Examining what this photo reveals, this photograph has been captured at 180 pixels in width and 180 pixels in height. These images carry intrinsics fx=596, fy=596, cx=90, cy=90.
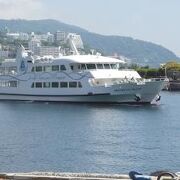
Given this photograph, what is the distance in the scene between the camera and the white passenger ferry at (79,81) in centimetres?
6191

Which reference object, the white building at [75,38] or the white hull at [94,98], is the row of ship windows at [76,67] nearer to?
the white hull at [94,98]

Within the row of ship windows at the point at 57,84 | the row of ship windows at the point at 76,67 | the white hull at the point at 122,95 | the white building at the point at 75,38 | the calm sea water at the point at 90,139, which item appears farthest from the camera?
the white building at the point at 75,38

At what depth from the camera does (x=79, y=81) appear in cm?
6375

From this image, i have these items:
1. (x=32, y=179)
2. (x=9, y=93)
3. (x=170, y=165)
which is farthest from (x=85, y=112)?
(x=32, y=179)

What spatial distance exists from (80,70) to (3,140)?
3037cm

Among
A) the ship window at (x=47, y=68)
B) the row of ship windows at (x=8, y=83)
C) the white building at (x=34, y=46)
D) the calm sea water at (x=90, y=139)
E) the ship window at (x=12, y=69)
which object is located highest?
the white building at (x=34, y=46)

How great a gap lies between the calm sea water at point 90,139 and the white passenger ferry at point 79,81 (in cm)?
250

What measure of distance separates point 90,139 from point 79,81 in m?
28.5

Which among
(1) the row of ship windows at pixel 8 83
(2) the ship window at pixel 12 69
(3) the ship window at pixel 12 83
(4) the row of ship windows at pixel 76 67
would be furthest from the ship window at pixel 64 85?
(2) the ship window at pixel 12 69

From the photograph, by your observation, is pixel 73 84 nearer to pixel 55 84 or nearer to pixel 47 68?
pixel 55 84

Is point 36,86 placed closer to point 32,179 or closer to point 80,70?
point 80,70

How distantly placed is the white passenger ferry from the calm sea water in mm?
2497

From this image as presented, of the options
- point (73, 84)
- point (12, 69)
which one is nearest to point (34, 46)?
point (12, 69)

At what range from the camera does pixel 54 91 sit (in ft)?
220
